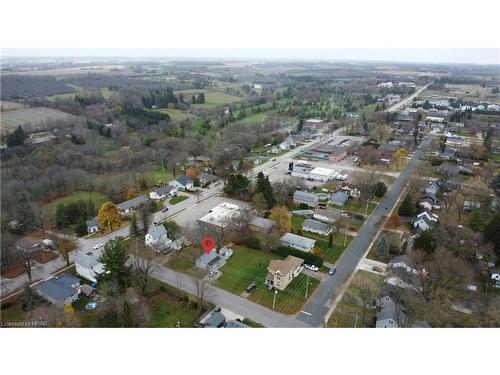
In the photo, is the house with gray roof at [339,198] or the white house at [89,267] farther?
the house with gray roof at [339,198]

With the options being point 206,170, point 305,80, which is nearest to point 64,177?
point 206,170

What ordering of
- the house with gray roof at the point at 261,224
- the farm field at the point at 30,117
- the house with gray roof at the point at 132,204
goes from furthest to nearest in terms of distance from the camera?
1. the farm field at the point at 30,117
2. the house with gray roof at the point at 132,204
3. the house with gray roof at the point at 261,224

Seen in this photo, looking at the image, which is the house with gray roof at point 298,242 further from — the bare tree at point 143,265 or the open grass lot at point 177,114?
the open grass lot at point 177,114

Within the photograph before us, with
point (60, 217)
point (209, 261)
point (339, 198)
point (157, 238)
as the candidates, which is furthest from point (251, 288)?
point (60, 217)

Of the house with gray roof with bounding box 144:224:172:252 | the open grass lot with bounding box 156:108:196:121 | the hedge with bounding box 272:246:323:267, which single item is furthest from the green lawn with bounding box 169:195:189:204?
the open grass lot with bounding box 156:108:196:121

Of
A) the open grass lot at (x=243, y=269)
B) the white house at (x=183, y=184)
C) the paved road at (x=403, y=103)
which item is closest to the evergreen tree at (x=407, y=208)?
the open grass lot at (x=243, y=269)

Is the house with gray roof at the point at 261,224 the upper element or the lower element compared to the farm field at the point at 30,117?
lower

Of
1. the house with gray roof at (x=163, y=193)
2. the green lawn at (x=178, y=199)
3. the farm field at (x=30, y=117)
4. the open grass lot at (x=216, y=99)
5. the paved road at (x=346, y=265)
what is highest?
the farm field at (x=30, y=117)
